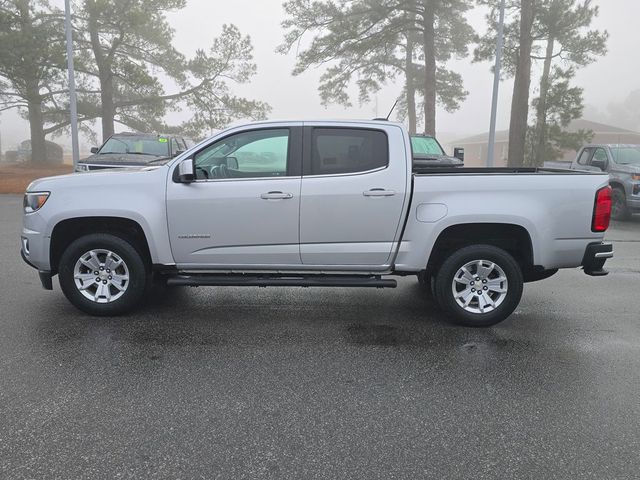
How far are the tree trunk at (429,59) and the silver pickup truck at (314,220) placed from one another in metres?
21.1

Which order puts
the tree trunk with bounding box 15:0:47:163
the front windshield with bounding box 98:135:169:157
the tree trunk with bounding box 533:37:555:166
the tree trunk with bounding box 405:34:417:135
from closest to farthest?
the front windshield with bounding box 98:135:169:157, the tree trunk with bounding box 15:0:47:163, the tree trunk with bounding box 533:37:555:166, the tree trunk with bounding box 405:34:417:135

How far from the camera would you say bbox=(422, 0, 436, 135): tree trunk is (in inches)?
949

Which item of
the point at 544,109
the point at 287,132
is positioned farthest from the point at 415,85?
the point at 287,132

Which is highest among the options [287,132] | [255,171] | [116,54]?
[116,54]

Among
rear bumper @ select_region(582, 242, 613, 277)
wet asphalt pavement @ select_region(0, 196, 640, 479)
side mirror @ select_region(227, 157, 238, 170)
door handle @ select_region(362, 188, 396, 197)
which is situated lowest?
wet asphalt pavement @ select_region(0, 196, 640, 479)

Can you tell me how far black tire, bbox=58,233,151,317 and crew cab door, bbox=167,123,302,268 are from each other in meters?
0.40

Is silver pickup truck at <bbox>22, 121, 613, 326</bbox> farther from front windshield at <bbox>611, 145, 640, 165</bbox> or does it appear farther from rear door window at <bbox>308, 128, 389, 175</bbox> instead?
front windshield at <bbox>611, 145, 640, 165</bbox>

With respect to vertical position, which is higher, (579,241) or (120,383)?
(579,241)

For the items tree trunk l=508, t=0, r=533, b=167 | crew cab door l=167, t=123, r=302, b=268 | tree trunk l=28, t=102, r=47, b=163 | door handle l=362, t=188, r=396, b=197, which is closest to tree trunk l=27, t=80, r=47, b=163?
tree trunk l=28, t=102, r=47, b=163

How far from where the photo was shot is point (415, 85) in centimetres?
3428

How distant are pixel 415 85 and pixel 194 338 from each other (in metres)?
32.2

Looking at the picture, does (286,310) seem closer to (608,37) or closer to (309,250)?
(309,250)

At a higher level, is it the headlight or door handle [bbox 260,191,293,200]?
door handle [bbox 260,191,293,200]

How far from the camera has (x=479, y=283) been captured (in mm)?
5137
